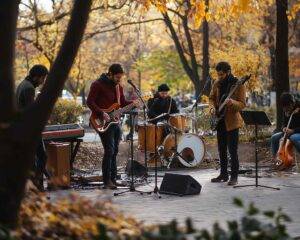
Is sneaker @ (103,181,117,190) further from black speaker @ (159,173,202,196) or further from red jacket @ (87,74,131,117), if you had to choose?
red jacket @ (87,74,131,117)

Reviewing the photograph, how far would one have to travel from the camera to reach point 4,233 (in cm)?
470

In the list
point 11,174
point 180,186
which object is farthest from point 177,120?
point 11,174

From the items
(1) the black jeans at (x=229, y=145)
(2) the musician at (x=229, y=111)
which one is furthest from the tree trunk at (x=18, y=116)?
(1) the black jeans at (x=229, y=145)

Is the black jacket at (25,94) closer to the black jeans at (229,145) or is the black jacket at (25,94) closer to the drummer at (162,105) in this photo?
the black jeans at (229,145)

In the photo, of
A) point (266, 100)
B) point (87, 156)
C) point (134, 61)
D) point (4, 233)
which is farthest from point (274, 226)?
point (134, 61)

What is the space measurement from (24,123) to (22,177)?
15.9 inches

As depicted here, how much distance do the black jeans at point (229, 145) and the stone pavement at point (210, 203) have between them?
1.10 feet

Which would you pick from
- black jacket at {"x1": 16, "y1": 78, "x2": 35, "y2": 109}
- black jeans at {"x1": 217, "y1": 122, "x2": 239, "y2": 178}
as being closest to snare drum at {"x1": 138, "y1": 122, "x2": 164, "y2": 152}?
black jeans at {"x1": 217, "y1": 122, "x2": 239, "y2": 178}

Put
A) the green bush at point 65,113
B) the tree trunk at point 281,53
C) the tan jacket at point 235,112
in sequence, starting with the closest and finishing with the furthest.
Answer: the tan jacket at point 235,112
the tree trunk at point 281,53
the green bush at point 65,113

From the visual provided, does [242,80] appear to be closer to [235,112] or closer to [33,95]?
[235,112]

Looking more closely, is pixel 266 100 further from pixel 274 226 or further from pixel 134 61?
pixel 274 226

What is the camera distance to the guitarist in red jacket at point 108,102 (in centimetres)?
1133

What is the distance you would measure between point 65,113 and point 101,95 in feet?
28.0

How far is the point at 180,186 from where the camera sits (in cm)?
1086
